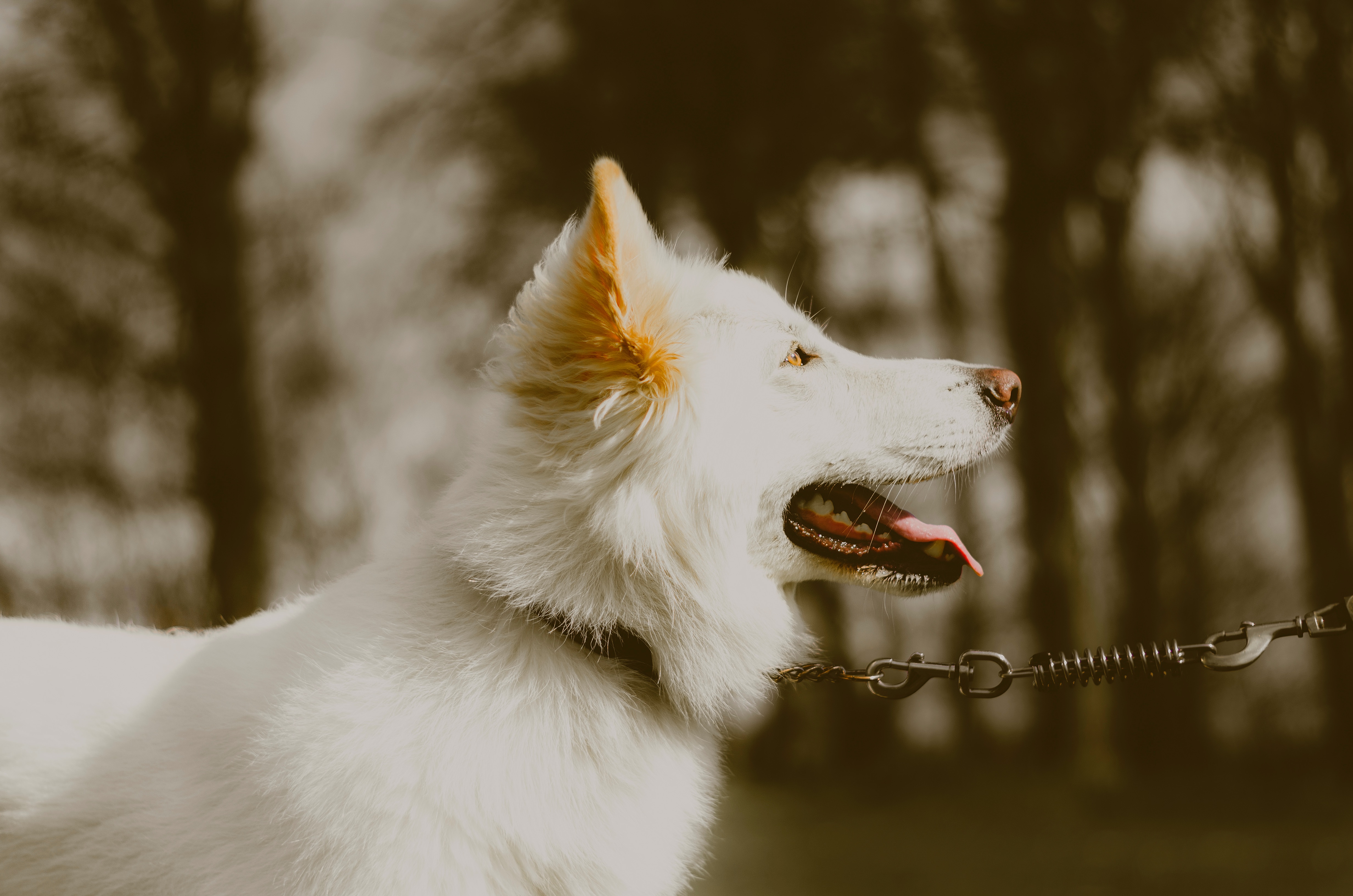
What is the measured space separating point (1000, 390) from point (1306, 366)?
37.9 feet

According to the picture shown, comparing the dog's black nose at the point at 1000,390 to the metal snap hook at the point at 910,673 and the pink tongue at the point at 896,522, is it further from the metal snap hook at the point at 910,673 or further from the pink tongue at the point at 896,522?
the metal snap hook at the point at 910,673

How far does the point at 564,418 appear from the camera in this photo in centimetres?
273

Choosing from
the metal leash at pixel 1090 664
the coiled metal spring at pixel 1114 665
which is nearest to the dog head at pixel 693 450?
the metal leash at pixel 1090 664

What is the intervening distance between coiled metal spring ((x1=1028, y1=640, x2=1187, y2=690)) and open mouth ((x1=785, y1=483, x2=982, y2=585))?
15.8 inches

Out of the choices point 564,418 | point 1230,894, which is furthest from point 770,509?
point 1230,894

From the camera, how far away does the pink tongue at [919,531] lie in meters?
3.14

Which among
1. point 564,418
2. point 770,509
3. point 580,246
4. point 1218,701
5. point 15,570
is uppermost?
point 580,246

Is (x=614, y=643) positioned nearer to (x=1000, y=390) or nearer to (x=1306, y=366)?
(x=1000, y=390)

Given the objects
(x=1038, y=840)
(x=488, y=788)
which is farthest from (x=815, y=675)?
(x=1038, y=840)

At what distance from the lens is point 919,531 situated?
124 inches

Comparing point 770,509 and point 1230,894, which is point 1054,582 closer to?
point 1230,894

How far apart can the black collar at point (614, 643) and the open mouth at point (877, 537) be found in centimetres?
71

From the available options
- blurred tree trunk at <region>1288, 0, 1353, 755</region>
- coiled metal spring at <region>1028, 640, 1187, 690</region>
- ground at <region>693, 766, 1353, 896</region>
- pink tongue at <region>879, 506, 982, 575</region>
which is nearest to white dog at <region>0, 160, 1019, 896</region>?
pink tongue at <region>879, 506, 982, 575</region>

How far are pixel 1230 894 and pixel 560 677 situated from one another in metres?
6.43
